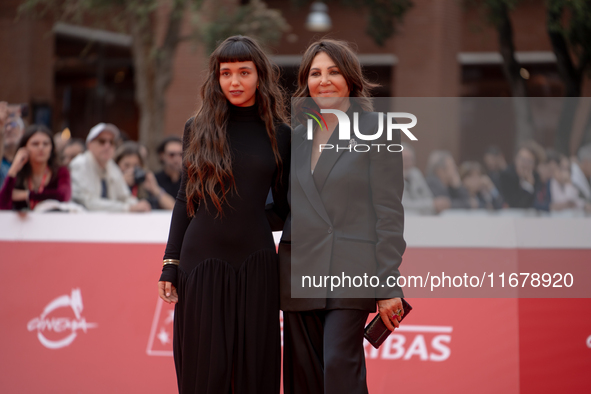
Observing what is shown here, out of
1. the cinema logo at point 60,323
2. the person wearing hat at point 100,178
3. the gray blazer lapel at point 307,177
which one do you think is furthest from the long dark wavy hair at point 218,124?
the person wearing hat at point 100,178

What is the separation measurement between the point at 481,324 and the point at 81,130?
64.8ft

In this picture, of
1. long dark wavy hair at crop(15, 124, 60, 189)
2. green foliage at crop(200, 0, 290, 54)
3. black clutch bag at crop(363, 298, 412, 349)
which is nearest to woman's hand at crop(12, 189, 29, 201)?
long dark wavy hair at crop(15, 124, 60, 189)

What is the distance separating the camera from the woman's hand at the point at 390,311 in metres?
3.02

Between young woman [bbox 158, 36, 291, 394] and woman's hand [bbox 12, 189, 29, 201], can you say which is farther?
woman's hand [bbox 12, 189, 29, 201]

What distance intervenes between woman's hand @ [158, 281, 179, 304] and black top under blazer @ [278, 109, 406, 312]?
0.58 m

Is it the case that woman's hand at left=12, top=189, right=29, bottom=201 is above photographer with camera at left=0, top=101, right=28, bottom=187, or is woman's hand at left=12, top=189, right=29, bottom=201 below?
below

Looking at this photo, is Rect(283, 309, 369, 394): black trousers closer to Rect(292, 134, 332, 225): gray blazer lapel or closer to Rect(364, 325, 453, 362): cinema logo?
Rect(292, 134, 332, 225): gray blazer lapel

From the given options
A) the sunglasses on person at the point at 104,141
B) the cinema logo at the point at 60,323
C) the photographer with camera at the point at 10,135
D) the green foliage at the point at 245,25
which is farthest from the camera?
the green foliage at the point at 245,25

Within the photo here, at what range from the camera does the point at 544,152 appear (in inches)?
269

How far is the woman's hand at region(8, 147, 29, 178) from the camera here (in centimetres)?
527

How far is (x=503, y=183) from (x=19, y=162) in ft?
14.3

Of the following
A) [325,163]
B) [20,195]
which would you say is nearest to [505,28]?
[20,195]

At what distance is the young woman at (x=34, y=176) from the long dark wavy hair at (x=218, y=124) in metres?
2.58

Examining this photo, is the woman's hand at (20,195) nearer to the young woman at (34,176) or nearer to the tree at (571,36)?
the young woman at (34,176)
